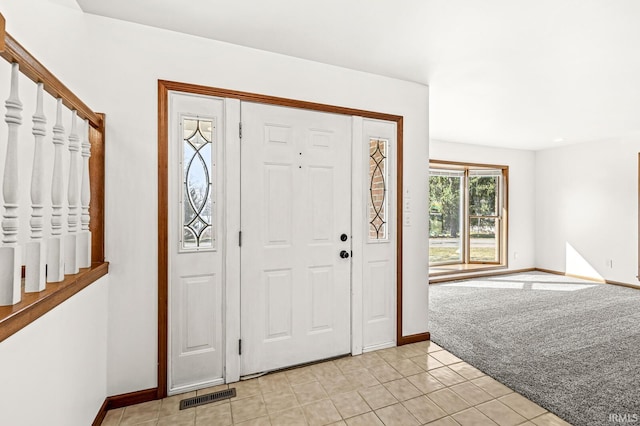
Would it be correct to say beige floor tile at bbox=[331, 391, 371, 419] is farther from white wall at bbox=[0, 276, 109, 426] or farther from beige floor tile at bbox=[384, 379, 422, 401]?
white wall at bbox=[0, 276, 109, 426]

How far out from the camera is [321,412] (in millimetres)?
2084

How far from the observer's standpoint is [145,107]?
220cm

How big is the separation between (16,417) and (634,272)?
742 cm

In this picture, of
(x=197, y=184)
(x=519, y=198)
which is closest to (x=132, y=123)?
(x=197, y=184)

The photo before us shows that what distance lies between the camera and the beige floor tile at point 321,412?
2002 mm

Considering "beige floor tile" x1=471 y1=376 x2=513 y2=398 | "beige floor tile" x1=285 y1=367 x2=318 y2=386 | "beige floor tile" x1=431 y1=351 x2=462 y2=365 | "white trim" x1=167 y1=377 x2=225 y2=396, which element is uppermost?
"white trim" x1=167 y1=377 x2=225 y2=396

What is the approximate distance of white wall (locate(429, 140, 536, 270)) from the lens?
20.7 ft

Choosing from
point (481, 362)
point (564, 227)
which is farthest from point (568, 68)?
point (564, 227)

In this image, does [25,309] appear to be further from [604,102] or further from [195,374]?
[604,102]

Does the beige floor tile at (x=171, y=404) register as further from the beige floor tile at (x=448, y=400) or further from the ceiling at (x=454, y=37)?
the ceiling at (x=454, y=37)

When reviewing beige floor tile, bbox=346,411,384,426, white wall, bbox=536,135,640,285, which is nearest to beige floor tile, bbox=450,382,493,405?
beige floor tile, bbox=346,411,384,426

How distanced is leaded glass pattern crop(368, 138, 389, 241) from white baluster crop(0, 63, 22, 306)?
2.40 metres

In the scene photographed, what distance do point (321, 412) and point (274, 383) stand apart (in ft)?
1.59

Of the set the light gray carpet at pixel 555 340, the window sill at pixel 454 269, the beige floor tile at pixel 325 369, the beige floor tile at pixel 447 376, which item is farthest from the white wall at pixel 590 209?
the beige floor tile at pixel 325 369
